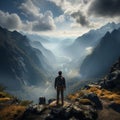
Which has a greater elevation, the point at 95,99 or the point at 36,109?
the point at 95,99

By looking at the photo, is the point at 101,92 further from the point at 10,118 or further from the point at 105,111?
the point at 10,118

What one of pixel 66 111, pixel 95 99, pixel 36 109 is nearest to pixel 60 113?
pixel 66 111

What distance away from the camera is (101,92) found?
6862 cm

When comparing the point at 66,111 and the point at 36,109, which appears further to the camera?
the point at 36,109

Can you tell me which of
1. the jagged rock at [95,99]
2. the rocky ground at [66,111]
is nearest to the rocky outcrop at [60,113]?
the rocky ground at [66,111]

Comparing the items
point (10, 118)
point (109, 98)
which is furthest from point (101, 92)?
point (10, 118)

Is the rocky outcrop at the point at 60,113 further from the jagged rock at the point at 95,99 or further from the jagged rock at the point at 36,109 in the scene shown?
the jagged rock at the point at 95,99

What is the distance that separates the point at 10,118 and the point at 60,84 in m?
10.1

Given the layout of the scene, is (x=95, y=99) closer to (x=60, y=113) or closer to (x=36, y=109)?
(x=36, y=109)

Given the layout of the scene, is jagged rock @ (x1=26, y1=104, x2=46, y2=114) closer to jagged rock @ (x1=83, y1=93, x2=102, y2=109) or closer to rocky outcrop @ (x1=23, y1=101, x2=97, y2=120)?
rocky outcrop @ (x1=23, y1=101, x2=97, y2=120)

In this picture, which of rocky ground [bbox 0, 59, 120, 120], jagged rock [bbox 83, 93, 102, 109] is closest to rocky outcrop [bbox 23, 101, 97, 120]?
rocky ground [bbox 0, 59, 120, 120]

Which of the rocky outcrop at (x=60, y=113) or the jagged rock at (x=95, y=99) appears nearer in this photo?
the rocky outcrop at (x=60, y=113)

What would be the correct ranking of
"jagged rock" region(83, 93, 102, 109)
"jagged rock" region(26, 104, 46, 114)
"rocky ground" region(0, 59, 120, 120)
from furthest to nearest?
"jagged rock" region(83, 93, 102, 109), "jagged rock" region(26, 104, 46, 114), "rocky ground" region(0, 59, 120, 120)

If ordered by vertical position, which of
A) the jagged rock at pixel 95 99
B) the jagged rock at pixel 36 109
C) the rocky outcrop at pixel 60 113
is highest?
the jagged rock at pixel 95 99
